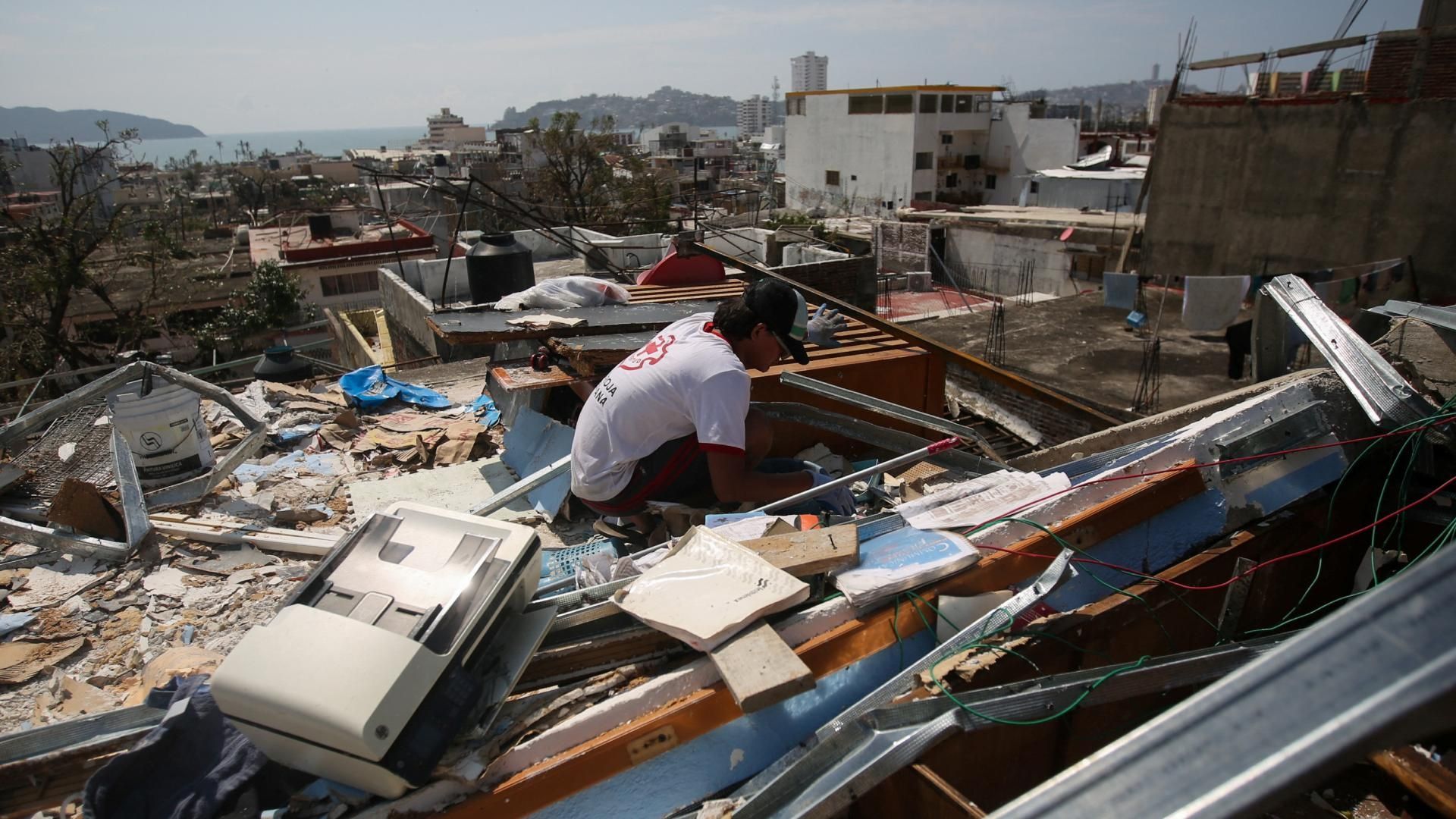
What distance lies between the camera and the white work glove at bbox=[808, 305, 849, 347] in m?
5.24

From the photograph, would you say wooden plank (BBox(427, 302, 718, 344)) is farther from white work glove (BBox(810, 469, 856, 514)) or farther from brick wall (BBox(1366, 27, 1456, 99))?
brick wall (BBox(1366, 27, 1456, 99))

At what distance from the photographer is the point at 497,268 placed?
1078 centimetres

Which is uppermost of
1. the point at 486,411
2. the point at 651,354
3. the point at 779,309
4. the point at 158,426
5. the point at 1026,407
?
the point at 779,309

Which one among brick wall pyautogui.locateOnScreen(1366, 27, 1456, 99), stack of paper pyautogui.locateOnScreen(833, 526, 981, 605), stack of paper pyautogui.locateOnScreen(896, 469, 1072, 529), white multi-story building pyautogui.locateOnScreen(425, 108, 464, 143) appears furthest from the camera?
white multi-story building pyautogui.locateOnScreen(425, 108, 464, 143)

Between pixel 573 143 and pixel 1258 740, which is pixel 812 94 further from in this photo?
pixel 1258 740

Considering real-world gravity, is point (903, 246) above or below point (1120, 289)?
below

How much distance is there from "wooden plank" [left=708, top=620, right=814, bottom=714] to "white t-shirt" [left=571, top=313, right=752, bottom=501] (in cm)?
116

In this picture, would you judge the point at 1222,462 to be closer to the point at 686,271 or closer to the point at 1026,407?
the point at 686,271

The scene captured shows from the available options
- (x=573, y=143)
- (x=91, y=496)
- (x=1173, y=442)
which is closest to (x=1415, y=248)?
Answer: (x=1173, y=442)

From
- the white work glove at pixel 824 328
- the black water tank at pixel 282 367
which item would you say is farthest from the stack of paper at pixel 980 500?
the black water tank at pixel 282 367

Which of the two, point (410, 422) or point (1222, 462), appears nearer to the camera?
point (1222, 462)

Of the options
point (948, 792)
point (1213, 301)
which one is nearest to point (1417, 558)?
point (948, 792)

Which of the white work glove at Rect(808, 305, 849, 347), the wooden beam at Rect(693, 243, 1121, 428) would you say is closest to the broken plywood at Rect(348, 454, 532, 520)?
the white work glove at Rect(808, 305, 849, 347)

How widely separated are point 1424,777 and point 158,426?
6.00 metres
